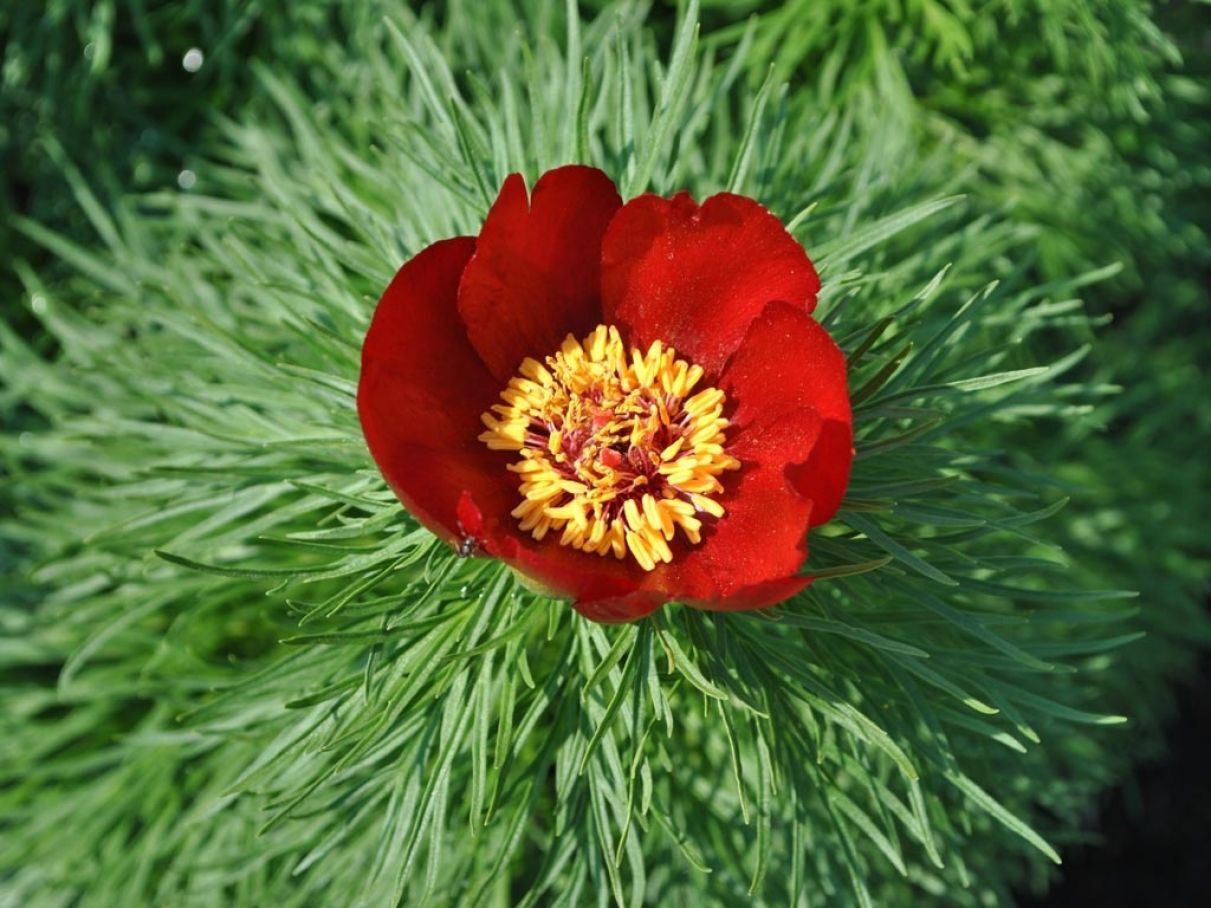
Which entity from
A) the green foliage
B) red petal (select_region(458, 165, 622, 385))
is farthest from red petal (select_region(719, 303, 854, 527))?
the green foliage

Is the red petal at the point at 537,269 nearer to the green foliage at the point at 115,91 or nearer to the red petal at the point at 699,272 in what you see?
the red petal at the point at 699,272

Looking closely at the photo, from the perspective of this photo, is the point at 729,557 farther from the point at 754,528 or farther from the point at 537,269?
the point at 537,269

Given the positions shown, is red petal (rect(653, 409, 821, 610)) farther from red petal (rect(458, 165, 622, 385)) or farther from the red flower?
red petal (rect(458, 165, 622, 385))

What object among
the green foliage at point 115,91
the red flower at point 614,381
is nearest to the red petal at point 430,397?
the red flower at point 614,381

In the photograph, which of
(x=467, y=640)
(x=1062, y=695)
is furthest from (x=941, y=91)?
(x=467, y=640)

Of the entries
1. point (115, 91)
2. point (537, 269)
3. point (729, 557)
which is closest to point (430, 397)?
point (537, 269)

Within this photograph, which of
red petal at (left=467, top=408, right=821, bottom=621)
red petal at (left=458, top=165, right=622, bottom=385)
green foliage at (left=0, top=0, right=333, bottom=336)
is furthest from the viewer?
green foliage at (left=0, top=0, right=333, bottom=336)
